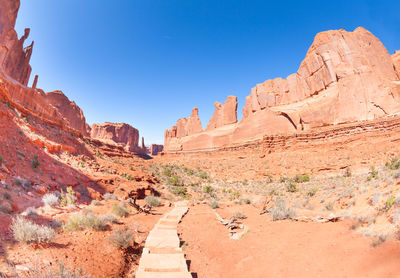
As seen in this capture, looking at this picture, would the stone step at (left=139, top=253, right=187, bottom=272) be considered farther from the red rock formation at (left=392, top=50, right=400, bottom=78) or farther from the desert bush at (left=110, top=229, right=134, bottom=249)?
the red rock formation at (left=392, top=50, right=400, bottom=78)

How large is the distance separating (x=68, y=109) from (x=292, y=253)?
84.7 metres

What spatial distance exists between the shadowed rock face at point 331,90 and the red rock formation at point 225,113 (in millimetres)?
8383

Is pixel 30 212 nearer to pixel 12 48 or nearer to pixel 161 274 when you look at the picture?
pixel 161 274

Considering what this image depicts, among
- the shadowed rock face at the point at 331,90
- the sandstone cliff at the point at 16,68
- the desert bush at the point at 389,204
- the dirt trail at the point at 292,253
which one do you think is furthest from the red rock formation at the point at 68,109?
the desert bush at the point at 389,204

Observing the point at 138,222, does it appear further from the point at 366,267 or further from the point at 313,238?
the point at 366,267

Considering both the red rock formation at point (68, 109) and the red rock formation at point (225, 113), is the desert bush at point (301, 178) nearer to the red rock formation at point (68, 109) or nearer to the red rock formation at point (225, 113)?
the red rock formation at point (225, 113)

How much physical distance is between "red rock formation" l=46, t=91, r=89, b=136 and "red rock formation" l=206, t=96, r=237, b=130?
47.2 metres

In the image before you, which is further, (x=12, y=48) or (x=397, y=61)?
(x=12, y=48)

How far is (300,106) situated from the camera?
35688mm

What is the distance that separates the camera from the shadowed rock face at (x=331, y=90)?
89.6ft

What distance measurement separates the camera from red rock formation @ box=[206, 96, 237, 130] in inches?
2146

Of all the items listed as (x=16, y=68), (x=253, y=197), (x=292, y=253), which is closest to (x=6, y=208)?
(x=292, y=253)

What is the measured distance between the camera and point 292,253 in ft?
15.8

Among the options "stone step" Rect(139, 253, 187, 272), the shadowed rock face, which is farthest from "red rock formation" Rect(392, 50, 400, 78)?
"stone step" Rect(139, 253, 187, 272)
